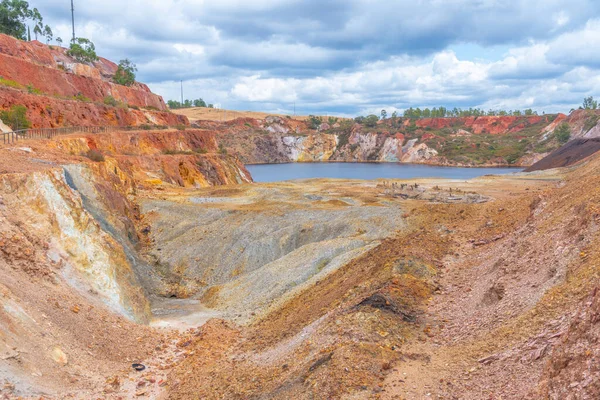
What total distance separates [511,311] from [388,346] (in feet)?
11.3

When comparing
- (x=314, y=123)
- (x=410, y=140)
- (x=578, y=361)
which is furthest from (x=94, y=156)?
(x=314, y=123)

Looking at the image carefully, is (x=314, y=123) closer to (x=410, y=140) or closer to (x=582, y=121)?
(x=410, y=140)

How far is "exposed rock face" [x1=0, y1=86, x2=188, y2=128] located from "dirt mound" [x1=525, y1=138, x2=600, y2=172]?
65.1m

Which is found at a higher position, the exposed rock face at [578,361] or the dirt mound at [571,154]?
the dirt mound at [571,154]

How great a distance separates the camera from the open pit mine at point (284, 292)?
459 inches

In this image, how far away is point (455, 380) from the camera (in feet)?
36.5

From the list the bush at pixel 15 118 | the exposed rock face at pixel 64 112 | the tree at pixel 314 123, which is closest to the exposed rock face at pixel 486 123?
the tree at pixel 314 123

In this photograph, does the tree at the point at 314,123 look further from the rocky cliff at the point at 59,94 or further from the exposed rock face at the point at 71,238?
the exposed rock face at the point at 71,238

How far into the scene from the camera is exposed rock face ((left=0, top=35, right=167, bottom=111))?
200 feet

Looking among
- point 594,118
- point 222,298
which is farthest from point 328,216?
point 594,118

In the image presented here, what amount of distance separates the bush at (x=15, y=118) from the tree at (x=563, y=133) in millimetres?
115586

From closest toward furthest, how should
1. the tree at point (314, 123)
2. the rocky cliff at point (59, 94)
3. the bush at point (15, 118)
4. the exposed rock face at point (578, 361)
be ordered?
the exposed rock face at point (578, 361), the bush at point (15, 118), the rocky cliff at point (59, 94), the tree at point (314, 123)

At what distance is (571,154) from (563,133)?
4584 cm

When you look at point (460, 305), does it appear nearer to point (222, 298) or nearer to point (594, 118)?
point (222, 298)
